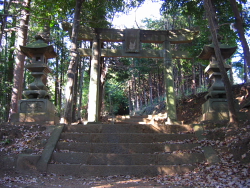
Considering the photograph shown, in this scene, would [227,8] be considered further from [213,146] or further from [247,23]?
[213,146]

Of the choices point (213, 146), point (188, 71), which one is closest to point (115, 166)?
point (213, 146)

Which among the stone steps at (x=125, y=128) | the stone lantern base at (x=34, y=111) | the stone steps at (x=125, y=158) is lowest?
the stone steps at (x=125, y=158)

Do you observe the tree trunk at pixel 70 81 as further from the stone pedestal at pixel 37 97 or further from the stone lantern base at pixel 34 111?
the stone lantern base at pixel 34 111

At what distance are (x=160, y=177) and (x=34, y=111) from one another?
4.77m

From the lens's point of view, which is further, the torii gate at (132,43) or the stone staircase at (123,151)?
the torii gate at (132,43)

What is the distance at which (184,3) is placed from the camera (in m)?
11.1

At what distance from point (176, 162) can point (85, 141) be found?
259 cm

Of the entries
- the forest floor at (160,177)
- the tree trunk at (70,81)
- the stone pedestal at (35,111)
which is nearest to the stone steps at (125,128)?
Result: the forest floor at (160,177)

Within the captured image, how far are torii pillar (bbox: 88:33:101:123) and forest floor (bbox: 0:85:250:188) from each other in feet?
8.89

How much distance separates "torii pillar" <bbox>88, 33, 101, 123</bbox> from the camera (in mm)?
9312

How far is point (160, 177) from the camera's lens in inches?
192

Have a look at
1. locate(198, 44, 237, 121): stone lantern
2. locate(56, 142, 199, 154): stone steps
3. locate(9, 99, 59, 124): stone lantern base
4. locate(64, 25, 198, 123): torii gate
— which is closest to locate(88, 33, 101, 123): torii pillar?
locate(64, 25, 198, 123): torii gate

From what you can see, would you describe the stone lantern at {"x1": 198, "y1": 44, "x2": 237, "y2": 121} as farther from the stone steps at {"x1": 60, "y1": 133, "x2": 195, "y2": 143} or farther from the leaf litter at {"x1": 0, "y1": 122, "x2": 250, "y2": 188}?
the stone steps at {"x1": 60, "y1": 133, "x2": 195, "y2": 143}

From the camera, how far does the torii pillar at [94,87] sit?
9.31m
